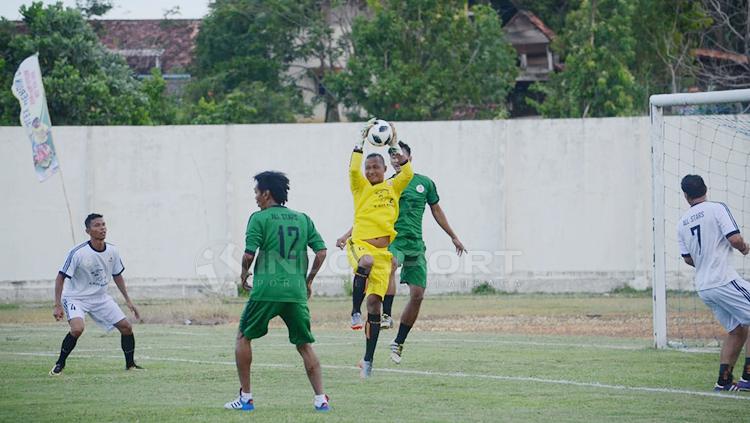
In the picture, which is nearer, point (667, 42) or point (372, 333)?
point (372, 333)

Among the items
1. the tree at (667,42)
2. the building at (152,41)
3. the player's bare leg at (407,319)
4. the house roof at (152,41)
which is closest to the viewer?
the player's bare leg at (407,319)

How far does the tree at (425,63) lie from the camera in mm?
38844

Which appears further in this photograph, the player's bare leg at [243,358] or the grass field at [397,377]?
the grass field at [397,377]

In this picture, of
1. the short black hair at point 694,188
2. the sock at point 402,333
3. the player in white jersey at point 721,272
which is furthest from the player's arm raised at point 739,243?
the sock at point 402,333

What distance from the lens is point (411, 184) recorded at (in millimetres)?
14891

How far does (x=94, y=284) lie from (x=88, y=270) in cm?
20

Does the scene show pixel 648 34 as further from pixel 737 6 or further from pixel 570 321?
pixel 570 321

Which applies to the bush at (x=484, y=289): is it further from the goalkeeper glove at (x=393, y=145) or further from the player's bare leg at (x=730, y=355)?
the player's bare leg at (x=730, y=355)

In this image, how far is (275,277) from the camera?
10227mm

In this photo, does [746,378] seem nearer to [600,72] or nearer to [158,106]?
[600,72]

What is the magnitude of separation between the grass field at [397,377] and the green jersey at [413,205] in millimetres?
1584

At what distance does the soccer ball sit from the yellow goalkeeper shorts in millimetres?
1134

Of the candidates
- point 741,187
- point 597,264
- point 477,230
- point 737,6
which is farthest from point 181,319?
point 737,6

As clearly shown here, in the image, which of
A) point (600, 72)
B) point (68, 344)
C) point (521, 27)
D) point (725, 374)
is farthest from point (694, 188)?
point (521, 27)
